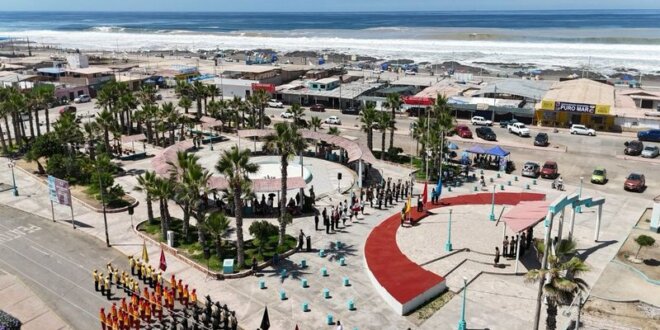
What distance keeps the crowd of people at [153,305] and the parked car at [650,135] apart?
61909 millimetres

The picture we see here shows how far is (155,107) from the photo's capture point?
216ft

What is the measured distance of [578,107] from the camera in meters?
75.6

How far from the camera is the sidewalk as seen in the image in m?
29.0

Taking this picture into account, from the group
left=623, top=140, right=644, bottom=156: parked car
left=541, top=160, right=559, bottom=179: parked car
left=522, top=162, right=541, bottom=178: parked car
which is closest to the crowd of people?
left=522, top=162, right=541, bottom=178: parked car

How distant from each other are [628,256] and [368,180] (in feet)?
76.7

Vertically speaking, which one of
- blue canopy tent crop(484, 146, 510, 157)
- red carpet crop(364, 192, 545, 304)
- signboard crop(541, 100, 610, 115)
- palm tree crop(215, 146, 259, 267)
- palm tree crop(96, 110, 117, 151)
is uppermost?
palm tree crop(215, 146, 259, 267)

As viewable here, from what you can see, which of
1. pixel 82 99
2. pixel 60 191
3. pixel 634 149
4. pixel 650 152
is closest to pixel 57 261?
pixel 60 191

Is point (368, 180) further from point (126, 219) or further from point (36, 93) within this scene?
point (36, 93)

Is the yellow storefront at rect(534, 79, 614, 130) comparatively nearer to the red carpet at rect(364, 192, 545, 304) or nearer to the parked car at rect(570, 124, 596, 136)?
the parked car at rect(570, 124, 596, 136)

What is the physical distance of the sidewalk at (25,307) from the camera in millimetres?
29031

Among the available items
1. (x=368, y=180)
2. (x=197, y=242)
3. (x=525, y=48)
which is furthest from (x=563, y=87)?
(x=525, y=48)

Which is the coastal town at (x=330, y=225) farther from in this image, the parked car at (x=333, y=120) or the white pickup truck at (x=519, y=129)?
the parked car at (x=333, y=120)

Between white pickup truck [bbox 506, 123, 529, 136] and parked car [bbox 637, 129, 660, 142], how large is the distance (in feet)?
45.3

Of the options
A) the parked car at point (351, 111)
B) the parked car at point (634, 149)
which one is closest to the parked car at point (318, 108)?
the parked car at point (351, 111)
